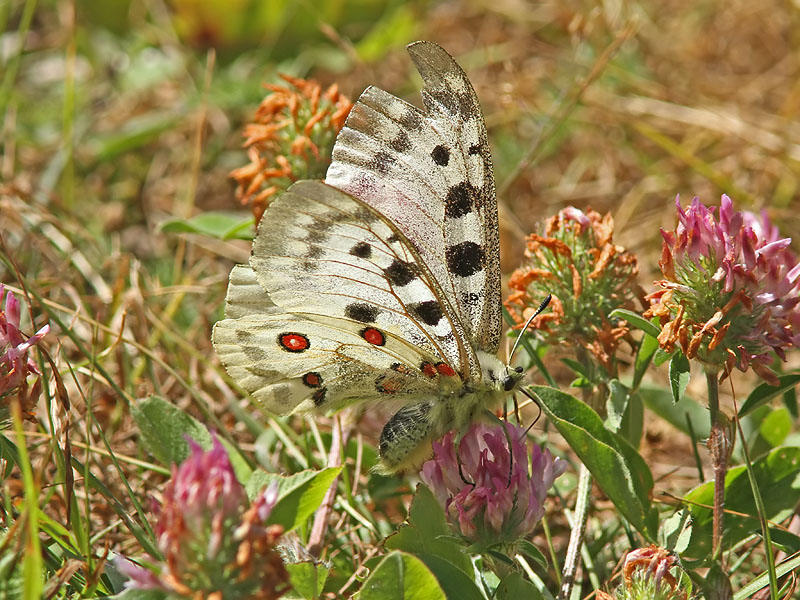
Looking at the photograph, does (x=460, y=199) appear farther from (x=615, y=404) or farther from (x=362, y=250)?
(x=615, y=404)

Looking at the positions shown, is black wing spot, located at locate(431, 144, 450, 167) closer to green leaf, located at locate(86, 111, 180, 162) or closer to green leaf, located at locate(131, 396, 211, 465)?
green leaf, located at locate(131, 396, 211, 465)

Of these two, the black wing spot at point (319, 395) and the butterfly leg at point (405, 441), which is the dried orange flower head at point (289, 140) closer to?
the black wing spot at point (319, 395)

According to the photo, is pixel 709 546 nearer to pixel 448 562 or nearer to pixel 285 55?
pixel 448 562

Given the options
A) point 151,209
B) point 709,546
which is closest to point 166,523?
point 709,546

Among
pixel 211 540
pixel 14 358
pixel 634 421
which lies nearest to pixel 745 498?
pixel 634 421

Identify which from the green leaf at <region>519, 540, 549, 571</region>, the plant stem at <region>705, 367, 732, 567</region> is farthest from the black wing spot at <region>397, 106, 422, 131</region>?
the green leaf at <region>519, 540, 549, 571</region>
